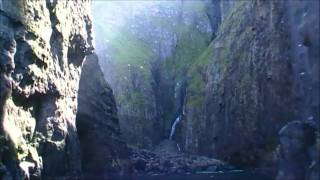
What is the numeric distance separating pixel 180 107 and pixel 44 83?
107 m

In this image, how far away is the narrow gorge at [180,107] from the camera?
3369cm

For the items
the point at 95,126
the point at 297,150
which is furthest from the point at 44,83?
the point at 297,150

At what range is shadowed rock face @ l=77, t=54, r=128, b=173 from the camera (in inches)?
3942

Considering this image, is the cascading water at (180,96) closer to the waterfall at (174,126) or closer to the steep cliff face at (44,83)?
the waterfall at (174,126)

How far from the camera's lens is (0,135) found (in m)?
58.7

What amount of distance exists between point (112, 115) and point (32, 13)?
129ft

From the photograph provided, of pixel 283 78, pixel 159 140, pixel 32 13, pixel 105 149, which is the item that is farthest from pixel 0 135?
pixel 159 140

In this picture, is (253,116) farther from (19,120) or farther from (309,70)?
(309,70)

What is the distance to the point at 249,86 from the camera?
11725 cm

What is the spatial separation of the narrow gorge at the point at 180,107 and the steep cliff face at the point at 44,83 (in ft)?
0.58

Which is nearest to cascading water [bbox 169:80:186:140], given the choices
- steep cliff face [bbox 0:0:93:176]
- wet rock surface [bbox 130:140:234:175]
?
wet rock surface [bbox 130:140:234:175]

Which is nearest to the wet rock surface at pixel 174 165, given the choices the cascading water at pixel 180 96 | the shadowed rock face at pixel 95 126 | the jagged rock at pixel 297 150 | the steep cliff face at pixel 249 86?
the steep cliff face at pixel 249 86

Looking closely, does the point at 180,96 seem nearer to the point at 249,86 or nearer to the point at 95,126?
the point at 249,86

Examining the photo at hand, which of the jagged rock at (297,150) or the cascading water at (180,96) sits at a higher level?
the cascading water at (180,96)
